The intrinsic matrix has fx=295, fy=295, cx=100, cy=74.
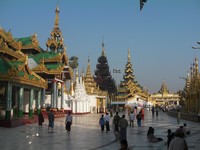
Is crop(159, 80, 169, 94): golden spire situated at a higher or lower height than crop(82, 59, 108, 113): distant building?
higher

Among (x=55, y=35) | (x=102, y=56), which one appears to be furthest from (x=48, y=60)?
(x=102, y=56)

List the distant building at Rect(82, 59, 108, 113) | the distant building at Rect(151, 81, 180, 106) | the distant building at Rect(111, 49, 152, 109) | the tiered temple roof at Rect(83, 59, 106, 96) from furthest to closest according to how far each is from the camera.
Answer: the distant building at Rect(151, 81, 180, 106)
the distant building at Rect(111, 49, 152, 109)
the tiered temple roof at Rect(83, 59, 106, 96)
the distant building at Rect(82, 59, 108, 113)

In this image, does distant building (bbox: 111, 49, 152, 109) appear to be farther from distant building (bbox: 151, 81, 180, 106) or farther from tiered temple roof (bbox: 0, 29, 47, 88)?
tiered temple roof (bbox: 0, 29, 47, 88)

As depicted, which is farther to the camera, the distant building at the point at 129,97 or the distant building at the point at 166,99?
the distant building at the point at 166,99

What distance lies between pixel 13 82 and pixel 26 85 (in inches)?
116

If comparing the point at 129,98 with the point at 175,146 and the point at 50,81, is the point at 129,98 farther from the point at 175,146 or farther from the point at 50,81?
the point at 175,146

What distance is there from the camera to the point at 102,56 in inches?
3671

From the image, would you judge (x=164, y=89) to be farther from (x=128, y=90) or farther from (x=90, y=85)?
(x=90, y=85)

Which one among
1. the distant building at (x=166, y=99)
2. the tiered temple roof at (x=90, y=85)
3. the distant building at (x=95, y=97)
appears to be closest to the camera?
the distant building at (x=95, y=97)

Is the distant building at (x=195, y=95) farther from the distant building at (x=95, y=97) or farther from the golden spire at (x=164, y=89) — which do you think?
the golden spire at (x=164, y=89)

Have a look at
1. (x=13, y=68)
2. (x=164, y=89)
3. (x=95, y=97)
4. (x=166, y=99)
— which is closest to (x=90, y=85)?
(x=95, y=97)

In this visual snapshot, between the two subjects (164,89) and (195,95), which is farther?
(164,89)

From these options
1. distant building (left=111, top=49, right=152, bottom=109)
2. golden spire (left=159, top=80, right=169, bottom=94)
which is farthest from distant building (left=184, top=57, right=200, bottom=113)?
golden spire (left=159, top=80, right=169, bottom=94)

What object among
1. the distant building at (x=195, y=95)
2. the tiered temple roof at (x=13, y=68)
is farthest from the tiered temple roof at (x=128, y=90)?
the tiered temple roof at (x=13, y=68)
